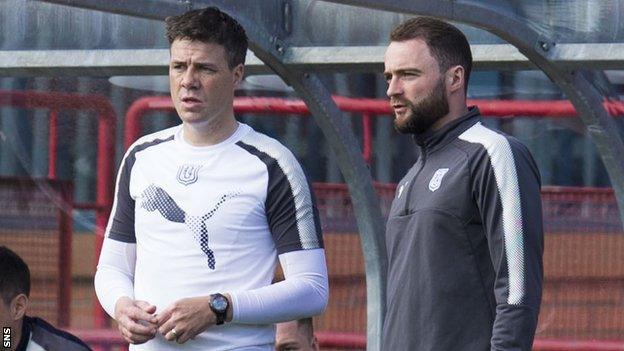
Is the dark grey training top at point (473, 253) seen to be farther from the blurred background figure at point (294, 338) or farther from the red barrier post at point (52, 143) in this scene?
the red barrier post at point (52, 143)

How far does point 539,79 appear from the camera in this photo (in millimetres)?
6352

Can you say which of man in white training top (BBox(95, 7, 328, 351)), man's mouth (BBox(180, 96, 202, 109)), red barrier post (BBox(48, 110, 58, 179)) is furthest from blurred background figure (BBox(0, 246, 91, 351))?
red barrier post (BBox(48, 110, 58, 179))

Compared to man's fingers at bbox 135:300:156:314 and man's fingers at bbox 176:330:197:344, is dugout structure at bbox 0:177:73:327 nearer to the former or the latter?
man's fingers at bbox 135:300:156:314

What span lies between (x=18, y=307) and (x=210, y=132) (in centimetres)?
127

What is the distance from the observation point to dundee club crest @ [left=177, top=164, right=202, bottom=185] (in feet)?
11.8

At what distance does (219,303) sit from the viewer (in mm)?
3465

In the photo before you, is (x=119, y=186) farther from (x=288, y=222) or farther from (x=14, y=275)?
(x=14, y=275)

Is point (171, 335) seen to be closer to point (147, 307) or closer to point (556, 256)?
point (147, 307)

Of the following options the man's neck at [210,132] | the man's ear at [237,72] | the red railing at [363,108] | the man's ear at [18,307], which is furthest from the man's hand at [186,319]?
the red railing at [363,108]

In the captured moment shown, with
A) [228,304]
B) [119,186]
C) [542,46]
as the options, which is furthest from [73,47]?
[228,304]

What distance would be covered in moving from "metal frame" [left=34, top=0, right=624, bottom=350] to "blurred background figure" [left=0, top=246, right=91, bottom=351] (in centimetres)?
84

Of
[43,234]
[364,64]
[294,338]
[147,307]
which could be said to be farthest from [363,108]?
[147,307]

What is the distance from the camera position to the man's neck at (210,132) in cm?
364

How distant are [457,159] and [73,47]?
2.78 m
